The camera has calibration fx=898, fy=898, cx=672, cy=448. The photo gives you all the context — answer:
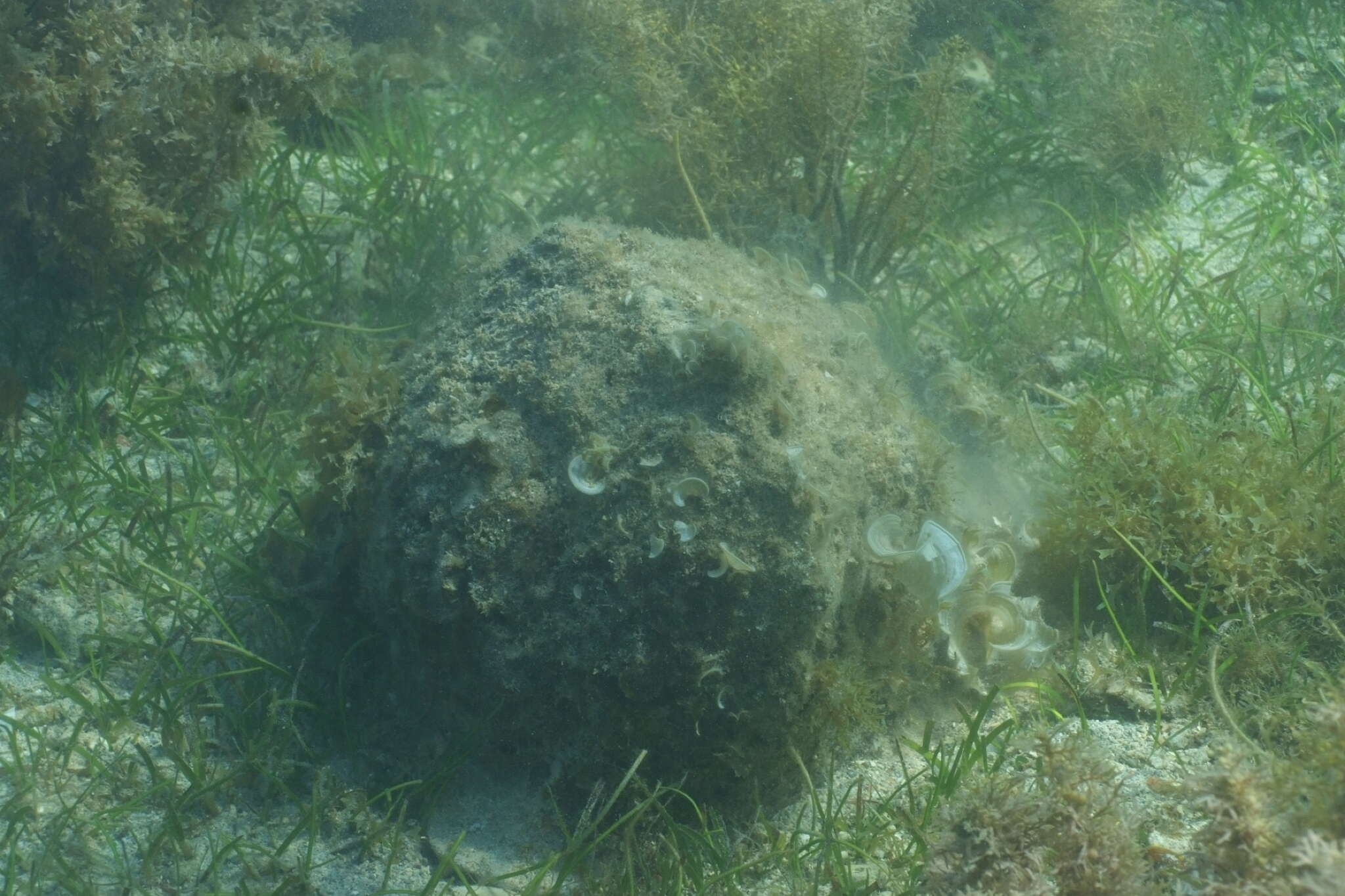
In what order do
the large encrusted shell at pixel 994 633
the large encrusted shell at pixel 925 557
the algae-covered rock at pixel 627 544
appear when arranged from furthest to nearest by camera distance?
the large encrusted shell at pixel 994 633
the large encrusted shell at pixel 925 557
the algae-covered rock at pixel 627 544

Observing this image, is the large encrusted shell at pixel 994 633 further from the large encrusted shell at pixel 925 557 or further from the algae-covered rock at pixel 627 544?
the algae-covered rock at pixel 627 544

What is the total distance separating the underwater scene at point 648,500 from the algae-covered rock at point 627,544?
0.5 inches

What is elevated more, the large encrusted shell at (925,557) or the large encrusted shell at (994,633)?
the large encrusted shell at (925,557)

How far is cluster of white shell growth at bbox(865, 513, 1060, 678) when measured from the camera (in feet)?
8.86

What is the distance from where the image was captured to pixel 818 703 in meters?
2.55

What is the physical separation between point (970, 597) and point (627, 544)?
4.02ft

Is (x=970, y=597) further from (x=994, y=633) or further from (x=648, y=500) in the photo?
(x=648, y=500)

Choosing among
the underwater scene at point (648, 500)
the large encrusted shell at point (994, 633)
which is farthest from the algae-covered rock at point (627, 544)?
the large encrusted shell at point (994, 633)

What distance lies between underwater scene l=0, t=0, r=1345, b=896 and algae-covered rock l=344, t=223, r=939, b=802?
0.01 m

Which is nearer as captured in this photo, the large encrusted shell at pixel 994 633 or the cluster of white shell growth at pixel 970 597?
the cluster of white shell growth at pixel 970 597

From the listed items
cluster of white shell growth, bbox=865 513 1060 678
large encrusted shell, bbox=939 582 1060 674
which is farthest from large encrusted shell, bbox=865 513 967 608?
large encrusted shell, bbox=939 582 1060 674

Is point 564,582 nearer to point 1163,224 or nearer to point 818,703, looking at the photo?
point 818,703

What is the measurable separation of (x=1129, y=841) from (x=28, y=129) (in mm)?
4299

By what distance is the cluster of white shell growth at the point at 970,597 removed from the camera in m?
2.70
